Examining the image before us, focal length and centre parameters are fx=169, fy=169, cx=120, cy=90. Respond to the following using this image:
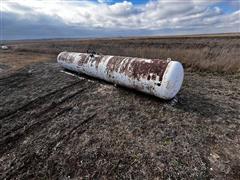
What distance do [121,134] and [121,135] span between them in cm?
4

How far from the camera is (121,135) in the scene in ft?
12.6

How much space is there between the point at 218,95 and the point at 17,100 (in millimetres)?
7112

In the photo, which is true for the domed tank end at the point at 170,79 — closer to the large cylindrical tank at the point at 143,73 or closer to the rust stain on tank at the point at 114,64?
the large cylindrical tank at the point at 143,73

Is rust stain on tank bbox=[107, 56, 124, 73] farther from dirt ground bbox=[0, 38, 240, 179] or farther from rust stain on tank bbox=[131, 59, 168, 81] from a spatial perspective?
dirt ground bbox=[0, 38, 240, 179]

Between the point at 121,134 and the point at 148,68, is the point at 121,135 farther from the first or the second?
the point at 148,68

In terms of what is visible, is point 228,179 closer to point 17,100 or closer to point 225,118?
point 225,118

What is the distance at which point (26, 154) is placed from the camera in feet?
11.4

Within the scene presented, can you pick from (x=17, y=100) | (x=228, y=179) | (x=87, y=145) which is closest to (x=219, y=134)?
(x=228, y=179)

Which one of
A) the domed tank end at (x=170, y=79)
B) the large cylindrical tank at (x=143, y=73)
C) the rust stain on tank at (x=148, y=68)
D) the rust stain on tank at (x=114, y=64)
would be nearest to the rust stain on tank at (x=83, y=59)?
the large cylindrical tank at (x=143, y=73)

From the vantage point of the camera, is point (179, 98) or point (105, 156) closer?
point (105, 156)

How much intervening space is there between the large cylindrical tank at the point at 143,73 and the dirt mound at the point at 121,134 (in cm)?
53

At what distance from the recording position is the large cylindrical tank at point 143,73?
14.8ft

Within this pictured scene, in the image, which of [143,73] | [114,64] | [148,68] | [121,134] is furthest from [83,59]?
[121,134]

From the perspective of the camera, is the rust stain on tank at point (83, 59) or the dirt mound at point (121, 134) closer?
the dirt mound at point (121, 134)
